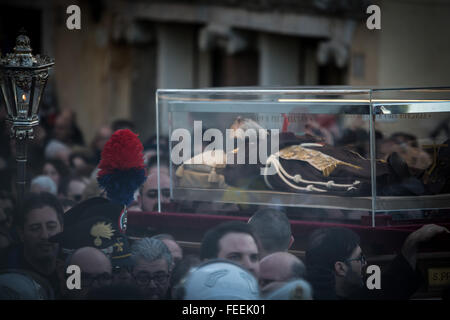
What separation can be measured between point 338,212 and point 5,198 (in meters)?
2.60

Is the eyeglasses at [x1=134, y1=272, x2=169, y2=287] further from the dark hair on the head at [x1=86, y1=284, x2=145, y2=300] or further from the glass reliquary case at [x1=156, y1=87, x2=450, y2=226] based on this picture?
the glass reliquary case at [x1=156, y1=87, x2=450, y2=226]

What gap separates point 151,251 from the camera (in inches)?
185

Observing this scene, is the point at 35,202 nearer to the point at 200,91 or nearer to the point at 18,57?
the point at 18,57

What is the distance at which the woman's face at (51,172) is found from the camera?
7.26 m

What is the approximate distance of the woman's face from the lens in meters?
7.26

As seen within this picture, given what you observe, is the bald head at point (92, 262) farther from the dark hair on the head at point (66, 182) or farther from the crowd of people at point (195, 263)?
the dark hair on the head at point (66, 182)

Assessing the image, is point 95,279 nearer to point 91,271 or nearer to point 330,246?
point 91,271

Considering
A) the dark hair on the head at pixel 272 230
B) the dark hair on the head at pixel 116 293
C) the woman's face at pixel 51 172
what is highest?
the woman's face at pixel 51 172

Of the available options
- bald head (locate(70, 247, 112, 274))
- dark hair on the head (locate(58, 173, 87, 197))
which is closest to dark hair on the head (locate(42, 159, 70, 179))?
dark hair on the head (locate(58, 173, 87, 197))

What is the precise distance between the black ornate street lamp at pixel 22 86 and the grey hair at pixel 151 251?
0.95 metres

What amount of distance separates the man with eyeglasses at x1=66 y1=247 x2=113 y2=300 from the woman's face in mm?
2614

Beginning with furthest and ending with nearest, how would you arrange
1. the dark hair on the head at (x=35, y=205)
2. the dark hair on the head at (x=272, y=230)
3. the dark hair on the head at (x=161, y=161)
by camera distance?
the dark hair on the head at (x=161, y=161) < the dark hair on the head at (x=35, y=205) < the dark hair on the head at (x=272, y=230)

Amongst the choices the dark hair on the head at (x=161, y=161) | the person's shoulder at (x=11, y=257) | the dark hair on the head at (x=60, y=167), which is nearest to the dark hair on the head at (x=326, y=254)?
the dark hair on the head at (x=161, y=161)
